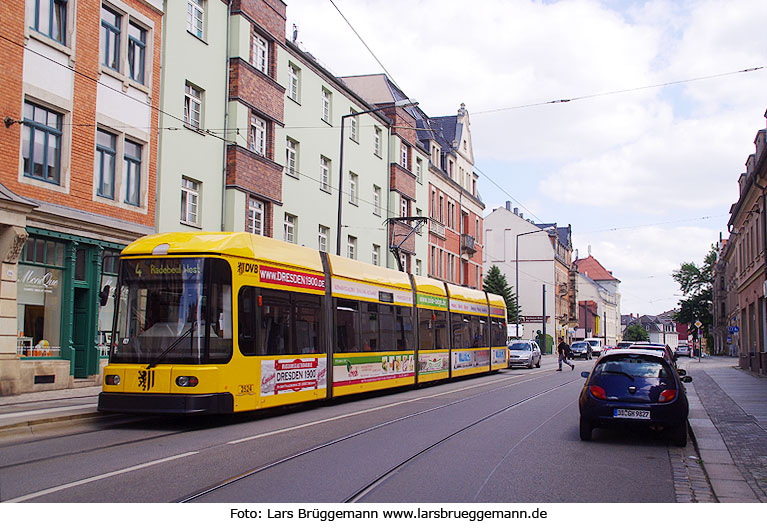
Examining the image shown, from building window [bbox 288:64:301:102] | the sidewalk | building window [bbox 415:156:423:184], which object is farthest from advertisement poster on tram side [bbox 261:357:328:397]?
building window [bbox 415:156:423:184]

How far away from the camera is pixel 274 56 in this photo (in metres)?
29.2

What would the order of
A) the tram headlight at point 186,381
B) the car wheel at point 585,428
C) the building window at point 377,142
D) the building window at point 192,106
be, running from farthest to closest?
1. the building window at point 377,142
2. the building window at point 192,106
3. the tram headlight at point 186,381
4. the car wheel at point 585,428

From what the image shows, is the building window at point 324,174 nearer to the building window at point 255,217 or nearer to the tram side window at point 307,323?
the building window at point 255,217

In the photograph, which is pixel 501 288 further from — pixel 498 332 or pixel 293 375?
pixel 293 375

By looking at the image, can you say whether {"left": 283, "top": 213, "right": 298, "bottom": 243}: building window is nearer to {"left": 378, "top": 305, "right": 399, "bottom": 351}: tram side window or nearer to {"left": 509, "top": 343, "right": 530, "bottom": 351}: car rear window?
{"left": 378, "top": 305, "right": 399, "bottom": 351}: tram side window

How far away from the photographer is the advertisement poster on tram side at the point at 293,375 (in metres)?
14.3

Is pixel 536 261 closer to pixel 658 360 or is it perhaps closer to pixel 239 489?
pixel 658 360

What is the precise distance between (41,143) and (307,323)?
27.1ft

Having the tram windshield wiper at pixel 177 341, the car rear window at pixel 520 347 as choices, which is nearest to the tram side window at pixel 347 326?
the tram windshield wiper at pixel 177 341

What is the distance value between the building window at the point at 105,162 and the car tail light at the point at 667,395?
1501 cm

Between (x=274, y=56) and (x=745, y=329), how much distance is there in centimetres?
Result: 2889

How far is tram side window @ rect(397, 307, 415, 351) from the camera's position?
2164cm

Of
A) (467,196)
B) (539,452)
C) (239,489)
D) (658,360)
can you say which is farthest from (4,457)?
(467,196)

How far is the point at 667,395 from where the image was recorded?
456 inches
